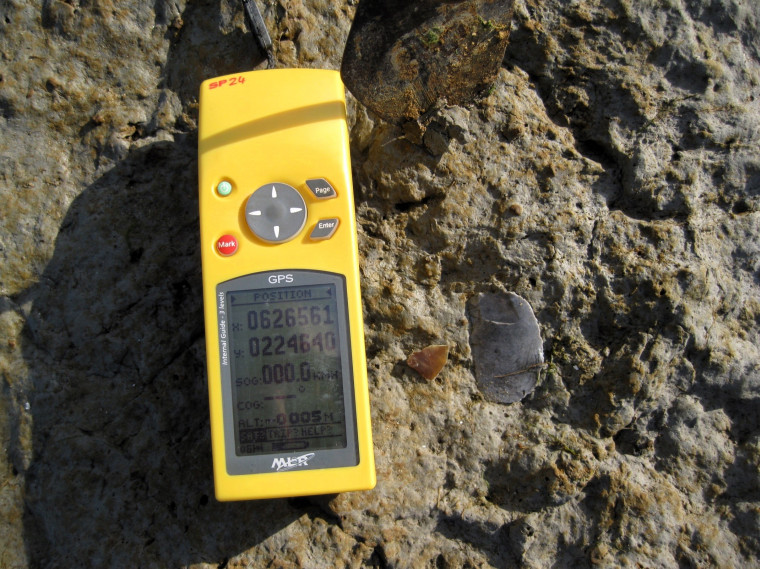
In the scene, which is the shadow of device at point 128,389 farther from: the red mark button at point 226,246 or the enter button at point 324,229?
the enter button at point 324,229

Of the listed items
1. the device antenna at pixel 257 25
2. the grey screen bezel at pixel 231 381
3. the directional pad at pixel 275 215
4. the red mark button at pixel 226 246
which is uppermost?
the device antenna at pixel 257 25

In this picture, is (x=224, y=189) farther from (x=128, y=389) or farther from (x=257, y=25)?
(x=128, y=389)

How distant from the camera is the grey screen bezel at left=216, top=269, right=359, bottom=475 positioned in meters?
1.60

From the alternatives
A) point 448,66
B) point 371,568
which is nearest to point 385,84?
point 448,66

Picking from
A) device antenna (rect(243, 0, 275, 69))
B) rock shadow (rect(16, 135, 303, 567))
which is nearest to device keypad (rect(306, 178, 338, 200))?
rock shadow (rect(16, 135, 303, 567))

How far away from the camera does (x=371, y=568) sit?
1686mm

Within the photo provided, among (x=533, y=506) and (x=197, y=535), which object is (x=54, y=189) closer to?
(x=197, y=535)

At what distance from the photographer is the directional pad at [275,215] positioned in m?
1.67

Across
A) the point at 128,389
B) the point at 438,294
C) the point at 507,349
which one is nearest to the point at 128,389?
the point at 128,389

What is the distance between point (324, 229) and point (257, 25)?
2.33 ft

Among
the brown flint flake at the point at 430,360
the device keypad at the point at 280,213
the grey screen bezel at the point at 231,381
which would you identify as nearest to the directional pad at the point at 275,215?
the device keypad at the point at 280,213

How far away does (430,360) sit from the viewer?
177 cm

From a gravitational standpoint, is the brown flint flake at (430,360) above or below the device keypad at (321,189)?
below

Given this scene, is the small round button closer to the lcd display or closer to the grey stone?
the lcd display
